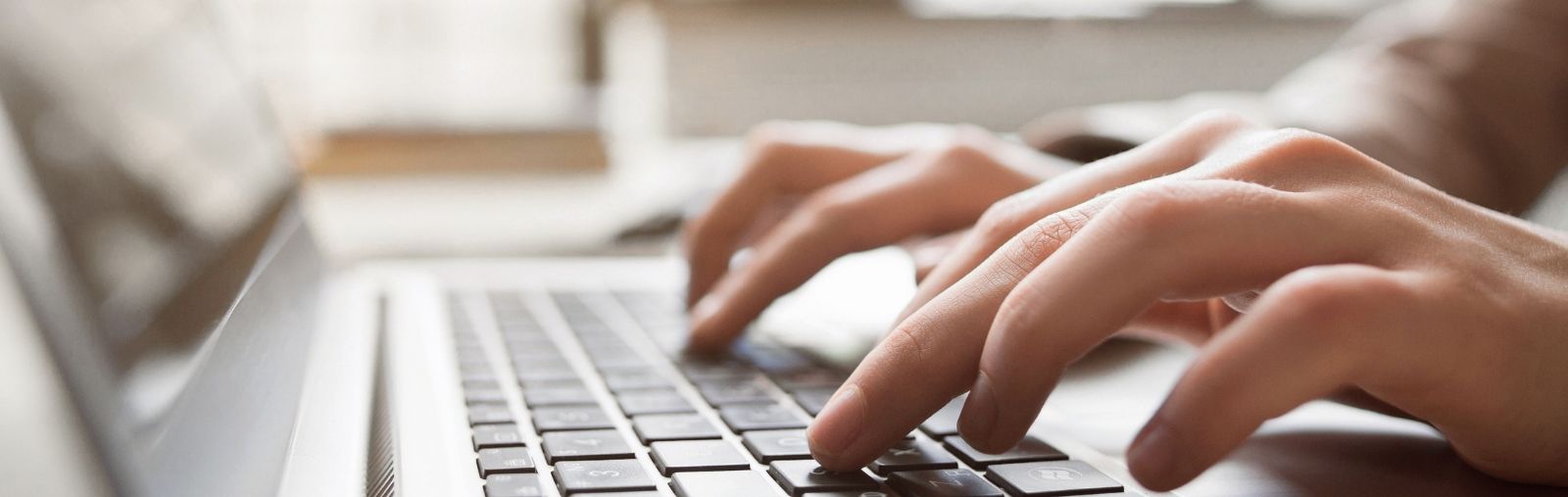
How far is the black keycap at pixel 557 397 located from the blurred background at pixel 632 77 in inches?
21.7

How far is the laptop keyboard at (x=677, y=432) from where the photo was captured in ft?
0.95

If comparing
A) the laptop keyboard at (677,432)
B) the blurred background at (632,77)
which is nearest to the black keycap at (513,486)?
the laptop keyboard at (677,432)

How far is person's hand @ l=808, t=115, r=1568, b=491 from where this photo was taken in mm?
259

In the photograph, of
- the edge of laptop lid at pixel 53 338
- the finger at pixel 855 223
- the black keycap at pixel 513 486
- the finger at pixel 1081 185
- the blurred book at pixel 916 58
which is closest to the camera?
the edge of laptop lid at pixel 53 338

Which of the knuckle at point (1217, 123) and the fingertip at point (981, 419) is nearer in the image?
the fingertip at point (981, 419)

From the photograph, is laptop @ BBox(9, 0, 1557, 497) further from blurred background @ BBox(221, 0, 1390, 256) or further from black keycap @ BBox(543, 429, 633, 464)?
blurred background @ BBox(221, 0, 1390, 256)

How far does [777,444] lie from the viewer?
1.09 ft

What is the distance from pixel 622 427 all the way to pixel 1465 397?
0.72 ft

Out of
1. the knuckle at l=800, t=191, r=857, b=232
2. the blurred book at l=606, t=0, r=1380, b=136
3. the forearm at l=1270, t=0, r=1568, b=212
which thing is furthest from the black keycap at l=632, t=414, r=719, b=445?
the blurred book at l=606, t=0, r=1380, b=136

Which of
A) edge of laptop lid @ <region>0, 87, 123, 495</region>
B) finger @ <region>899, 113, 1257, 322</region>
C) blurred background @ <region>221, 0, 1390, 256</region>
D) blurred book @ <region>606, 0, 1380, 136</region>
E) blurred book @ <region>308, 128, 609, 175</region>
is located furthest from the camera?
blurred book @ <region>606, 0, 1380, 136</region>

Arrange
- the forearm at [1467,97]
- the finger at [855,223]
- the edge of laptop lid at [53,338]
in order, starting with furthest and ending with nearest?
the forearm at [1467,97], the finger at [855,223], the edge of laptop lid at [53,338]

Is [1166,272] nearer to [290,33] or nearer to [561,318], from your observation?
[561,318]

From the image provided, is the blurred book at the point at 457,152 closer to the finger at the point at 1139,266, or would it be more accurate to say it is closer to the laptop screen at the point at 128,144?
the laptop screen at the point at 128,144

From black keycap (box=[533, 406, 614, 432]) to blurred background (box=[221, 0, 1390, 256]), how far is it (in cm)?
59
